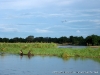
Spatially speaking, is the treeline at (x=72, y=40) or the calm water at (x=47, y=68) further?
the treeline at (x=72, y=40)

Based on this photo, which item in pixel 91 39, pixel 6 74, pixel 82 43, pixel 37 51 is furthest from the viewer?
pixel 82 43

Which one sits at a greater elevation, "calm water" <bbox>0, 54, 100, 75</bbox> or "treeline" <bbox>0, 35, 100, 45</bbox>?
"treeline" <bbox>0, 35, 100, 45</bbox>

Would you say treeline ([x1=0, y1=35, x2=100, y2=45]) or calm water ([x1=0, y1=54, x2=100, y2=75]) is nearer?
calm water ([x1=0, y1=54, x2=100, y2=75])

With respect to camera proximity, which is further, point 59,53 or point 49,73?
point 59,53

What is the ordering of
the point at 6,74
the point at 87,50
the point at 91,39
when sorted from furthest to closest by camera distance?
the point at 91,39
the point at 87,50
the point at 6,74

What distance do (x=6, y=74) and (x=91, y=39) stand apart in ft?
218

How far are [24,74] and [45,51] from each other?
950 inches

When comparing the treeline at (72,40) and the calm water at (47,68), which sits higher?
the treeline at (72,40)

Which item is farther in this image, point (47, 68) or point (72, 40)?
point (72, 40)

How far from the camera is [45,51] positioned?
46.4 meters

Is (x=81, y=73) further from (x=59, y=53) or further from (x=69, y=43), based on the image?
(x=69, y=43)

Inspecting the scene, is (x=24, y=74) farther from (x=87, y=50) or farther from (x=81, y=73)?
(x=87, y=50)

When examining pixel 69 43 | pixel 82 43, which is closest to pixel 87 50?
pixel 82 43

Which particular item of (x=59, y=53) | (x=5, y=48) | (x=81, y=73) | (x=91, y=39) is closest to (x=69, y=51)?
(x=59, y=53)
